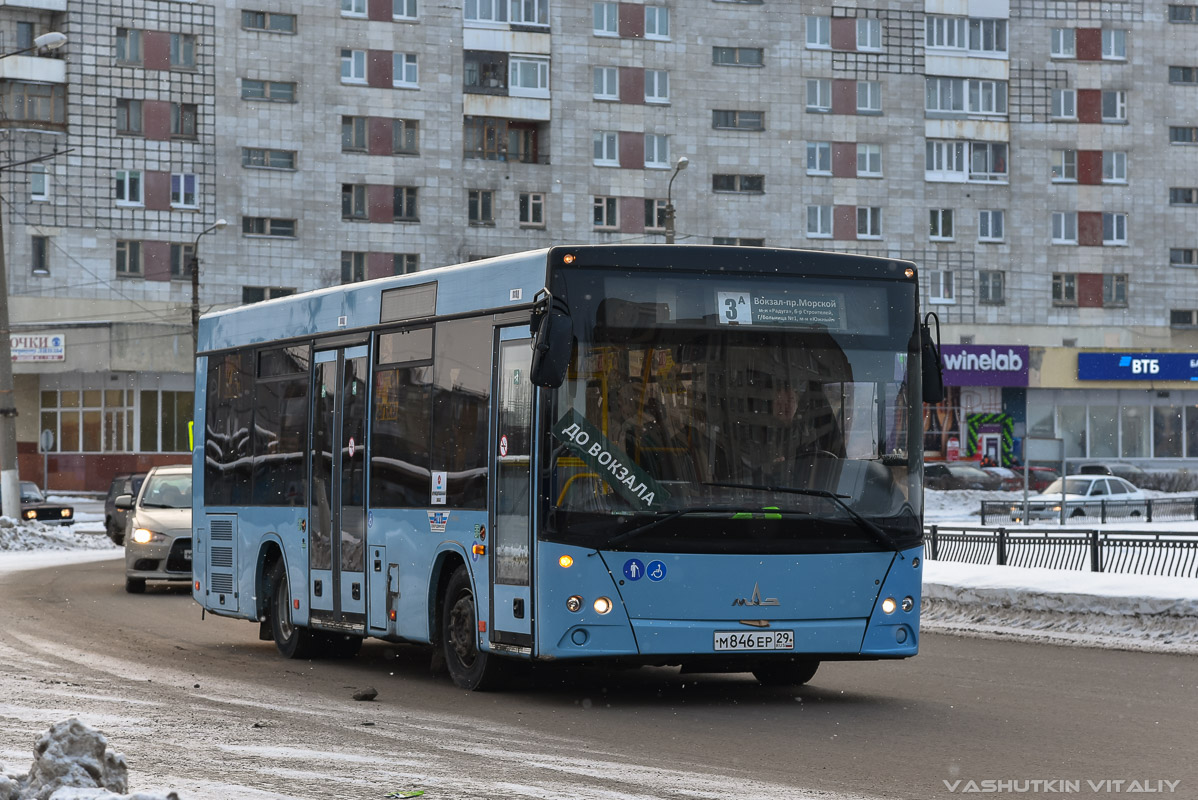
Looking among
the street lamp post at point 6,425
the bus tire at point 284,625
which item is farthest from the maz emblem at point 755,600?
the street lamp post at point 6,425

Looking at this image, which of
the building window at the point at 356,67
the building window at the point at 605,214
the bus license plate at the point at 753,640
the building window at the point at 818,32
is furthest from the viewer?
the building window at the point at 818,32

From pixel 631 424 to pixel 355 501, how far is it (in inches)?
140

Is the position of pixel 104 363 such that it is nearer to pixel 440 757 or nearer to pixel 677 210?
pixel 677 210

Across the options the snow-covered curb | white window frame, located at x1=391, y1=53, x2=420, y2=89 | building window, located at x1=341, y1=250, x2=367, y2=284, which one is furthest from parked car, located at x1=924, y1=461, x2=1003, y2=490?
the snow-covered curb

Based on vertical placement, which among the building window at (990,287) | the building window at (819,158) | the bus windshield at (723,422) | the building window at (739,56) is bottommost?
the bus windshield at (723,422)

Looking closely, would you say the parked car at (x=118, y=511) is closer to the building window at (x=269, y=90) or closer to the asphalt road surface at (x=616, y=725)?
the asphalt road surface at (x=616, y=725)

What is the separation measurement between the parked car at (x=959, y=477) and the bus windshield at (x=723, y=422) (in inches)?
1929

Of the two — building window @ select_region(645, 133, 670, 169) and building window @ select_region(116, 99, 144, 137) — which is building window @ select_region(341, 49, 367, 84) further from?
building window @ select_region(645, 133, 670, 169)

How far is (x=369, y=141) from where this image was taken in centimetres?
6462

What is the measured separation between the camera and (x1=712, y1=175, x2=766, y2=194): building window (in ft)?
222

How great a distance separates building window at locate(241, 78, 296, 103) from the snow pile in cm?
5841

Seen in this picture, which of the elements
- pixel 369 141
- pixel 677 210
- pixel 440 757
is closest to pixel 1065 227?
pixel 677 210

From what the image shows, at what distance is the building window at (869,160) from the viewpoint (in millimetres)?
69375

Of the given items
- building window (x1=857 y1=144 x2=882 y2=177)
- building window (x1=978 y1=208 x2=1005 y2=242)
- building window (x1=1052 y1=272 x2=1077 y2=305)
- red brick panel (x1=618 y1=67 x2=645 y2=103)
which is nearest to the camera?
red brick panel (x1=618 y1=67 x2=645 y2=103)
